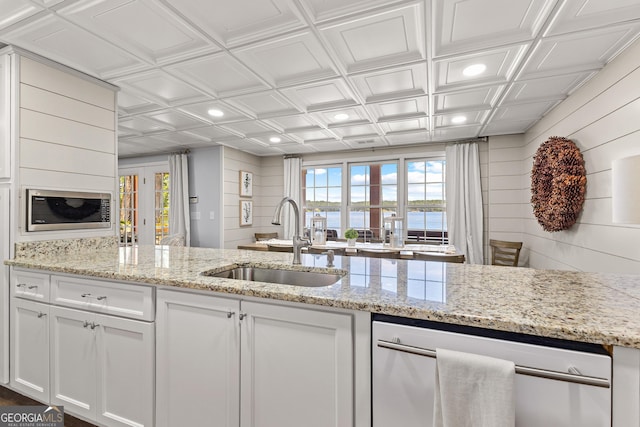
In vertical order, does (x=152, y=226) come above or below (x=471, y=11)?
below

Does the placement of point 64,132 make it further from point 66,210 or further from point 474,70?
point 474,70

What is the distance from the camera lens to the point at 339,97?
10.2 feet

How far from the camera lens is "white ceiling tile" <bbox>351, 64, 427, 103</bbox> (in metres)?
2.50

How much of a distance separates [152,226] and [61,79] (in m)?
3.75

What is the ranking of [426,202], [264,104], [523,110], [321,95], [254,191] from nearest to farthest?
1. [321,95]
2. [264,104]
3. [523,110]
4. [426,202]
5. [254,191]

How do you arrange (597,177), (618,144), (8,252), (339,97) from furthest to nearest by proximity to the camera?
(339,97), (597,177), (618,144), (8,252)

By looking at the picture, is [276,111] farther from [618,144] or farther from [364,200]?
[618,144]

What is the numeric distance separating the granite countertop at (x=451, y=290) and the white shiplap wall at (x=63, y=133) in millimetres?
657

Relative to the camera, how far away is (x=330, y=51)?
7.18ft

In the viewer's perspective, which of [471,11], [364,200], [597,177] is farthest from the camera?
[364,200]

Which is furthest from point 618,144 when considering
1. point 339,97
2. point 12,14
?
point 12,14

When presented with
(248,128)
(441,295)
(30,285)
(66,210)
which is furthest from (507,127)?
(30,285)

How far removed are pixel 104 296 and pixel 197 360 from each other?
0.66 metres

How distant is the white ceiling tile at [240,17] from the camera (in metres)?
1.73
